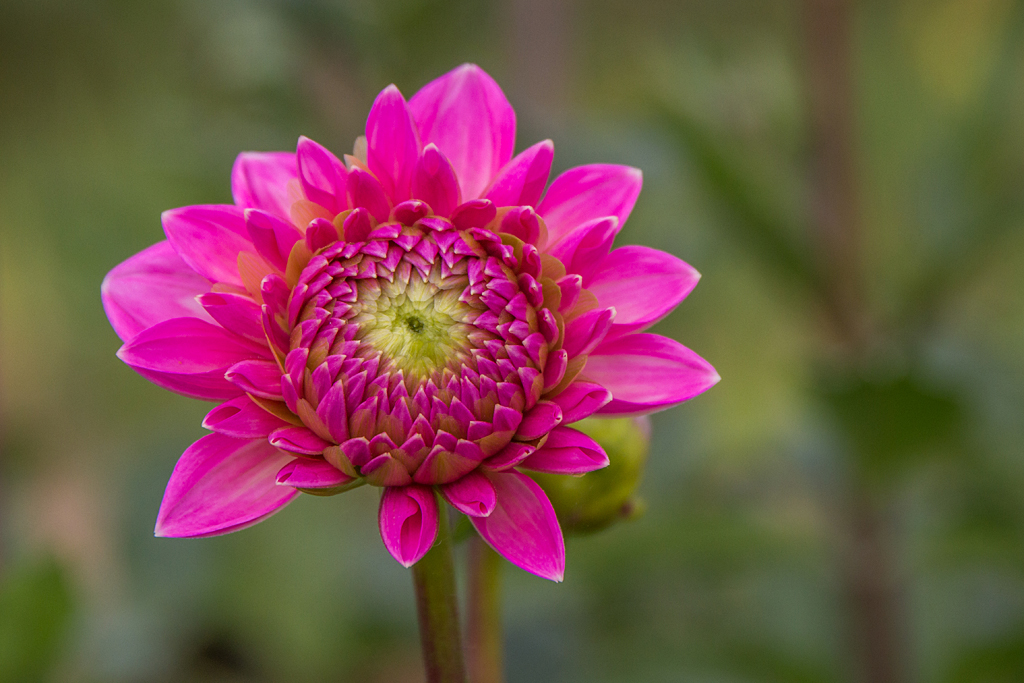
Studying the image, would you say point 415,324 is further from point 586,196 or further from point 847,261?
point 847,261

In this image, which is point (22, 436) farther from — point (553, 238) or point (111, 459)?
point (553, 238)

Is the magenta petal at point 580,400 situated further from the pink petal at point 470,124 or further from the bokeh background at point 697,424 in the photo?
the bokeh background at point 697,424

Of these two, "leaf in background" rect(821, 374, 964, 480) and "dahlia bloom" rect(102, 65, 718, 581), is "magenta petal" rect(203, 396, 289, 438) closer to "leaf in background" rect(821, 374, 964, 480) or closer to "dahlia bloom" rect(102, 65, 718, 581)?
"dahlia bloom" rect(102, 65, 718, 581)

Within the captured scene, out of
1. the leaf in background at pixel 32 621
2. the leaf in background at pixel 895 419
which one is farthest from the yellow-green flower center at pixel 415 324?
the leaf in background at pixel 895 419

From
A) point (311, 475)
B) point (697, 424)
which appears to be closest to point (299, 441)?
point (311, 475)

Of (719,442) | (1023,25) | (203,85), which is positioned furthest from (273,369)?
(719,442)

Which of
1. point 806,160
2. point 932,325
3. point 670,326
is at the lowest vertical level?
point 932,325
